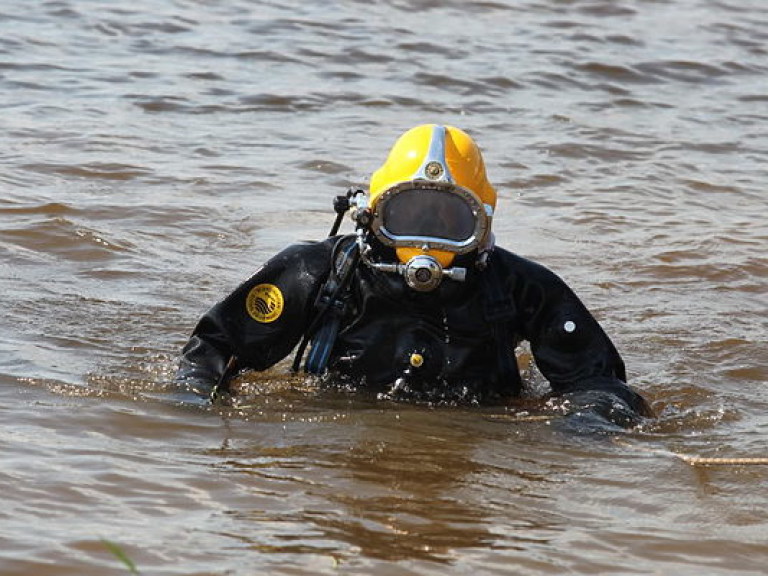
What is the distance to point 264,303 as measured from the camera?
200 inches

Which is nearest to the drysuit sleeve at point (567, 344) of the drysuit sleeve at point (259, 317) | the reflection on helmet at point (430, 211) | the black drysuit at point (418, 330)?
the black drysuit at point (418, 330)

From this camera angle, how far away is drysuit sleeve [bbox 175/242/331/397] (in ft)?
16.5

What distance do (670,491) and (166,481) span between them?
4.40ft

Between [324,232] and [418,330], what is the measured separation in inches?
116

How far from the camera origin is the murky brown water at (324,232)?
3.93 m

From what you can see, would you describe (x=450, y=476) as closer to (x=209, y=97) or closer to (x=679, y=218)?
(x=679, y=218)

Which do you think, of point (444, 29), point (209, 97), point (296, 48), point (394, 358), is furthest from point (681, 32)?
point (394, 358)

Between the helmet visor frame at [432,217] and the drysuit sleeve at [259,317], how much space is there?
0.32 m

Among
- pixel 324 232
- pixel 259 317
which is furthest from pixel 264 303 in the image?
pixel 324 232

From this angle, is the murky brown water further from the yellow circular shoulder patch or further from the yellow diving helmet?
the yellow diving helmet

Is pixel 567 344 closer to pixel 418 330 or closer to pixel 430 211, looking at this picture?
pixel 418 330

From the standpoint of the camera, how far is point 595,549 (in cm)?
386

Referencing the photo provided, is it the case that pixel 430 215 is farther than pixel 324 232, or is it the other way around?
pixel 324 232

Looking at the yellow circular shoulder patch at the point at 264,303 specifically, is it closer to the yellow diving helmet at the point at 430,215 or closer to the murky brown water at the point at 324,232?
the murky brown water at the point at 324,232
